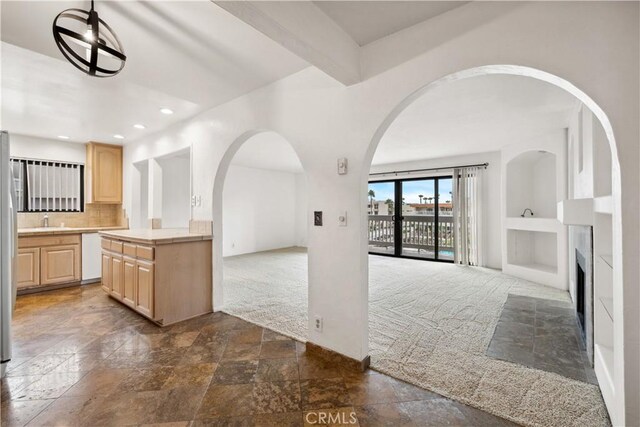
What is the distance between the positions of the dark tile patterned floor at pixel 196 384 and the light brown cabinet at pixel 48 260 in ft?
5.18

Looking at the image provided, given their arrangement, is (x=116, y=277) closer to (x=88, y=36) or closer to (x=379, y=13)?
(x=88, y=36)

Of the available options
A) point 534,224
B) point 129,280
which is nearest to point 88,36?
point 129,280

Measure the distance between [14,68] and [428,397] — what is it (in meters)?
4.19

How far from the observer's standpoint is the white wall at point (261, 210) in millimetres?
7105

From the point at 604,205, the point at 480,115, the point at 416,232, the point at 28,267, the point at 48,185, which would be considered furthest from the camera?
the point at 416,232

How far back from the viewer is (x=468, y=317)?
9.97 ft

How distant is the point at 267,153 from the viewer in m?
5.86

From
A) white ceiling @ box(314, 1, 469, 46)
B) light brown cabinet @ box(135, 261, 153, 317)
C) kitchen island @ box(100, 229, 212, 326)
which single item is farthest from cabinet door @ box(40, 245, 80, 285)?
white ceiling @ box(314, 1, 469, 46)

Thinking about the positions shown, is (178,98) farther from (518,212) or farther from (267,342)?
(518,212)

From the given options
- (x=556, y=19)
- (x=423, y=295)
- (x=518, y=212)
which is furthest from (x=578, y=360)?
(x=518, y=212)

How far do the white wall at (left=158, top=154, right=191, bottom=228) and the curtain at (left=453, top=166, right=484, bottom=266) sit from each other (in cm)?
546

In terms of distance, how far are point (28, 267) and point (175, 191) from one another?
226 cm

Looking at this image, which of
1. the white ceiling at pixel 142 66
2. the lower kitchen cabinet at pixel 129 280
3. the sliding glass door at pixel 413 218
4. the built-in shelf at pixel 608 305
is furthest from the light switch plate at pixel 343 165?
the sliding glass door at pixel 413 218

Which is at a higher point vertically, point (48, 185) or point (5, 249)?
point (48, 185)
